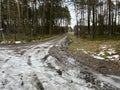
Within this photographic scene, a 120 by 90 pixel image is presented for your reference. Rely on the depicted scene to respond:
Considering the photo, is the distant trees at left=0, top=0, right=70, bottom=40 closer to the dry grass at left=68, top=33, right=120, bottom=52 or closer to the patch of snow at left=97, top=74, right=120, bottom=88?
the dry grass at left=68, top=33, right=120, bottom=52

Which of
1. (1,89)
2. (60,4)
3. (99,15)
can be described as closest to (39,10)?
(60,4)

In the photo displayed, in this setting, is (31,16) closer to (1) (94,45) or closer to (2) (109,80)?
(1) (94,45)

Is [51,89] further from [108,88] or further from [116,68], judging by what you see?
[116,68]

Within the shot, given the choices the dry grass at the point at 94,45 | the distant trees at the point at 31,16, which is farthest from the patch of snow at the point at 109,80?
the distant trees at the point at 31,16

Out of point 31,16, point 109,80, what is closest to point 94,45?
point 109,80

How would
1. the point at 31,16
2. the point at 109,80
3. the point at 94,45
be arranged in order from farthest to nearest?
the point at 31,16, the point at 94,45, the point at 109,80

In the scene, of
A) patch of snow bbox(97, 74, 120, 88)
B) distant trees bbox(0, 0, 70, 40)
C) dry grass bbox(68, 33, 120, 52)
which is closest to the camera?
patch of snow bbox(97, 74, 120, 88)

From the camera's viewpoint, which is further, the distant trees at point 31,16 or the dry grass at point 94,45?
the distant trees at point 31,16

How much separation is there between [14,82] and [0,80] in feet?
2.14

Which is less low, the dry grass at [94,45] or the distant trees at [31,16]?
the distant trees at [31,16]

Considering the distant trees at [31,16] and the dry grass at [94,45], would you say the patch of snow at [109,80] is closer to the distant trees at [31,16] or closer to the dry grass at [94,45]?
the dry grass at [94,45]

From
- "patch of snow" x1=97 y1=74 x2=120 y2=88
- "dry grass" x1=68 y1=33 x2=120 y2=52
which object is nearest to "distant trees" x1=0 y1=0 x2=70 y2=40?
"dry grass" x1=68 y1=33 x2=120 y2=52

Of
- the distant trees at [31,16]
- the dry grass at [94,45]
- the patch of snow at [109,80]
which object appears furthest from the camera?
the distant trees at [31,16]

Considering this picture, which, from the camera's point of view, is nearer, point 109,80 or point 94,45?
point 109,80
